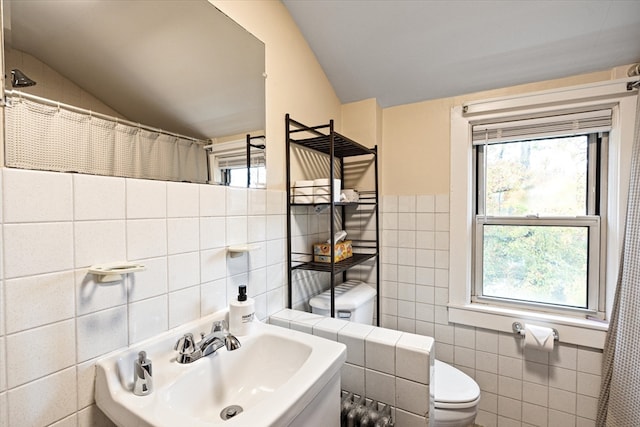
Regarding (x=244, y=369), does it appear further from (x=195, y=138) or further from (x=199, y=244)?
(x=195, y=138)

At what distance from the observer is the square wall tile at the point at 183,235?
2.87ft

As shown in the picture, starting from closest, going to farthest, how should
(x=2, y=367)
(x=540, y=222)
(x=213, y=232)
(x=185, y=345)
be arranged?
(x=2, y=367) → (x=185, y=345) → (x=213, y=232) → (x=540, y=222)

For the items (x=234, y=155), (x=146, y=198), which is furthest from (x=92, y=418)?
(x=234, y=155)

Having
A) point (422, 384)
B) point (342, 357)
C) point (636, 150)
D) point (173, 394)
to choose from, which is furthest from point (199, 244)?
point (636, 150)

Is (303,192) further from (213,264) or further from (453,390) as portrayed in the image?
(453,390)

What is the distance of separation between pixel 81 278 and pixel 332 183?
952mm

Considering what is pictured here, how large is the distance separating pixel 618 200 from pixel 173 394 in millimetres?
2011

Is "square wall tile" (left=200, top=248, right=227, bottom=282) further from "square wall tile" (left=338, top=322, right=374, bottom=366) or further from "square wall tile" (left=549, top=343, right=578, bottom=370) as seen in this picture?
"square wall tile" (left=549, top=343, right=578, bottom=370)

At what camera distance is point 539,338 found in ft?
4.79

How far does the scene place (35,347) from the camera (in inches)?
24.0

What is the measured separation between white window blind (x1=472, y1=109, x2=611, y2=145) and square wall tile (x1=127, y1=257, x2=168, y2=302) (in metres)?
1.75

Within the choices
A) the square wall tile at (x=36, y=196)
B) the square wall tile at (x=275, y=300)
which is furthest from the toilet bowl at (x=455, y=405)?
the square wall tile at (x=36, y=196)

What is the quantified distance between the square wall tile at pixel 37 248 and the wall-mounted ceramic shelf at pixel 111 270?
5cm

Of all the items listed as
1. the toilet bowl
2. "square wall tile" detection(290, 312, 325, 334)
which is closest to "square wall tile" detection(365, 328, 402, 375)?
"square wall tile" detection(290, 312, 325, 334)
